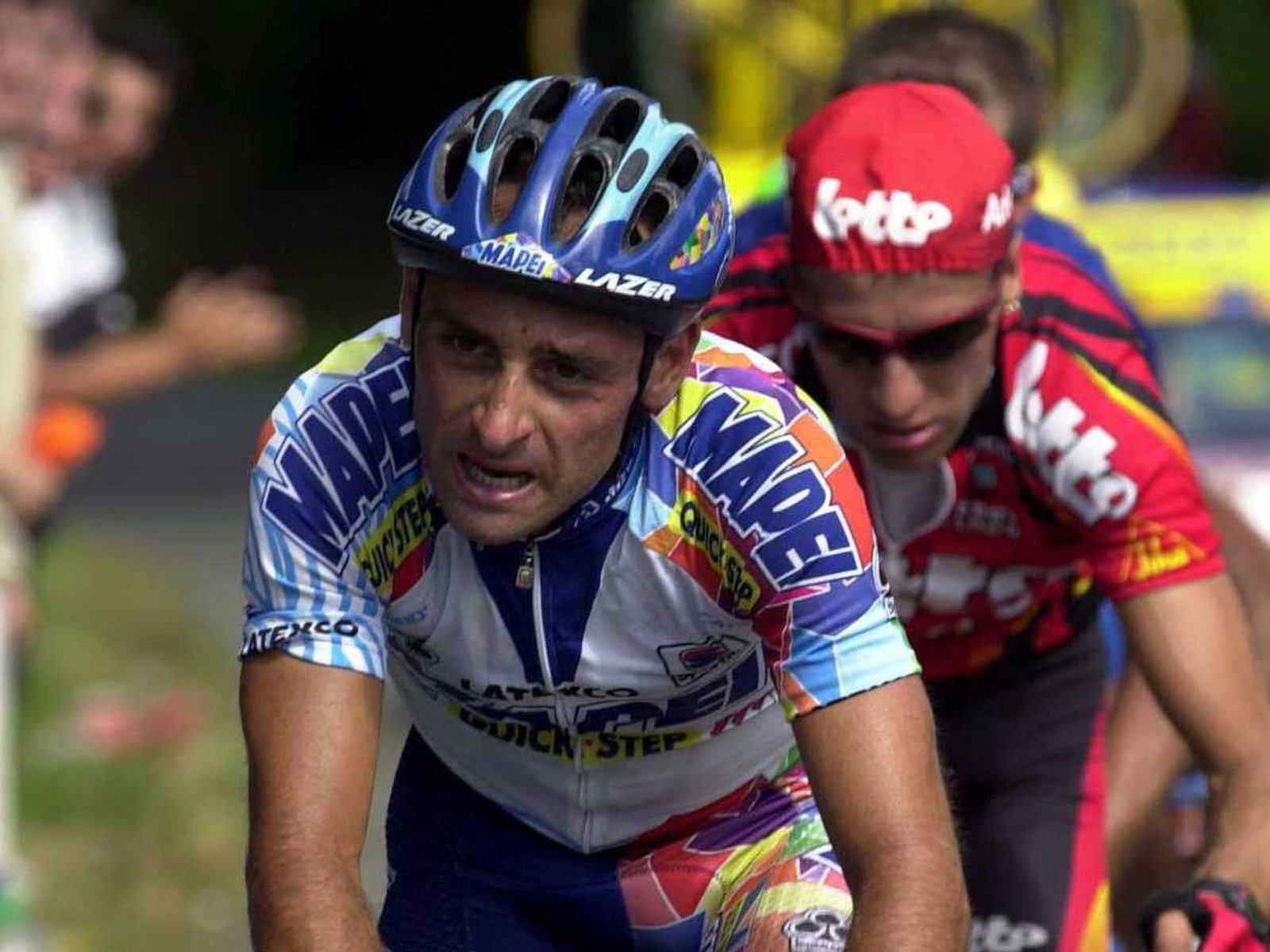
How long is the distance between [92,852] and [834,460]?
505cm

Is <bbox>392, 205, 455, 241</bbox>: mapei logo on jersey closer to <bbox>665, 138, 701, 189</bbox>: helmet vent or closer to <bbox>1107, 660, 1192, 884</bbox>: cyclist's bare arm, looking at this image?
<bbox>665, 138, 701, 189</bbox>: helmet vent

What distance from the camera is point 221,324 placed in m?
7.72

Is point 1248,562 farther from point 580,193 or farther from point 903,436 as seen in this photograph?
point 580,193

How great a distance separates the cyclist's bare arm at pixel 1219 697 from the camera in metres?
4.11

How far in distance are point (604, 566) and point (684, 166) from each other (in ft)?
1.77

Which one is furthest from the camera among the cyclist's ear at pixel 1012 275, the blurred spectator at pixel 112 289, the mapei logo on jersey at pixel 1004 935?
the blurred spectator at pixel 112 289

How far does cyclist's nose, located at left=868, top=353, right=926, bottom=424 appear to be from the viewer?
4375mm

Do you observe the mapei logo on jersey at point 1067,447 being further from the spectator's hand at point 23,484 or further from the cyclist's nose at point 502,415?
the spectator's hand at point 23,484

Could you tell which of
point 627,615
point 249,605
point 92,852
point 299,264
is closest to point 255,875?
point 249,605

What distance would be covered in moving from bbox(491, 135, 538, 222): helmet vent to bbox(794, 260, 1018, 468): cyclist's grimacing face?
107cm

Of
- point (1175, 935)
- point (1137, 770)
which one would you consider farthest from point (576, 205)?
point (1137, 770)

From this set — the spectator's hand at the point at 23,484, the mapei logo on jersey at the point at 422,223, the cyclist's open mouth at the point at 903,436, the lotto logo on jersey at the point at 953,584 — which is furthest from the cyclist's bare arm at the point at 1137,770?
the spectator's hand at the point at 23,484

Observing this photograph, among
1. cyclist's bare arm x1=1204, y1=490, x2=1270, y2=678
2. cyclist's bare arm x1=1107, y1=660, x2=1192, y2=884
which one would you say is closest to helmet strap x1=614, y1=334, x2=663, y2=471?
cyclist's bare arm x1=1204, y1=490, x2=1270, y2=678

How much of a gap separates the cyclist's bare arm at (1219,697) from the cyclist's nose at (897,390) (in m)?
0.47
